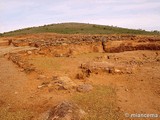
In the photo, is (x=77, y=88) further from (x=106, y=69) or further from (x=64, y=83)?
(x=106, y=69)

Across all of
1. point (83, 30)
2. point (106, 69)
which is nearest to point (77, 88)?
point (106, 69)

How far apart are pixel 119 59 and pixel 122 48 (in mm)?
2936

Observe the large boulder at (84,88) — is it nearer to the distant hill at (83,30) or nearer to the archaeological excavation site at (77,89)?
the archaeological excavation site at (77,89)

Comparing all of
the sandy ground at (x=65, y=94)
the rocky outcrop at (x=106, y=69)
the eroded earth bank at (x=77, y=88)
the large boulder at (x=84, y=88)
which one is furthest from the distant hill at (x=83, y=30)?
the large boulder at (x=84, y=88)

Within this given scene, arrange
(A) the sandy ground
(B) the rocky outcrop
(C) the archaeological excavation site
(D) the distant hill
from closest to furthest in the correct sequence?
(C) the archaeological excavation site
(A) the sandy ground
(B) the rocky outcrop
(D) the distant hill

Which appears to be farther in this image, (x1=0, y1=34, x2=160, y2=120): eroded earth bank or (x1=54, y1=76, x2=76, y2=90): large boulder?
(x1=54, y1=76, x2=76, y2=90): large boulder

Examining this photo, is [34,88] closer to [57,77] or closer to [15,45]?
[57,77]

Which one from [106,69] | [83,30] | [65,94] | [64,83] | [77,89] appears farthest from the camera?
[83,30]

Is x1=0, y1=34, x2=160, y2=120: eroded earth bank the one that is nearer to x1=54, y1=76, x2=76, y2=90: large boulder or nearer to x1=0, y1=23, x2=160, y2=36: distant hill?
x1=54, y1=76, x2=76, y2=90: large boulder

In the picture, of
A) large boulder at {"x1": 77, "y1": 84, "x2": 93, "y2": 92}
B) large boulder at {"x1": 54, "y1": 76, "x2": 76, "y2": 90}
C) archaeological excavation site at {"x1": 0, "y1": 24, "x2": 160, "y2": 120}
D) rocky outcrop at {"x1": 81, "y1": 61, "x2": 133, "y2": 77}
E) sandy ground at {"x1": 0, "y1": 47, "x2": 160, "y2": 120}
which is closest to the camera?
archaeological excavation site at {"x1": 0, "y1": 24, "x2": 160, "y2": 120}

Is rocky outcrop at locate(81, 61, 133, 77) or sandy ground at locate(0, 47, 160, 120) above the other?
rocky outcrop at locate(81, 61, 133, 77)

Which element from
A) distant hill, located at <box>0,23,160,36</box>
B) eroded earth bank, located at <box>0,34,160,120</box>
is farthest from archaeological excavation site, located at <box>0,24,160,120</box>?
distant hill, located at <box>0,23,160,36</box>

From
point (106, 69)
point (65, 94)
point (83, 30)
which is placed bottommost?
point (65, 94)

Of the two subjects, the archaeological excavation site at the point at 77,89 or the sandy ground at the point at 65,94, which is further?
the sandy ground at the point at 65,94
